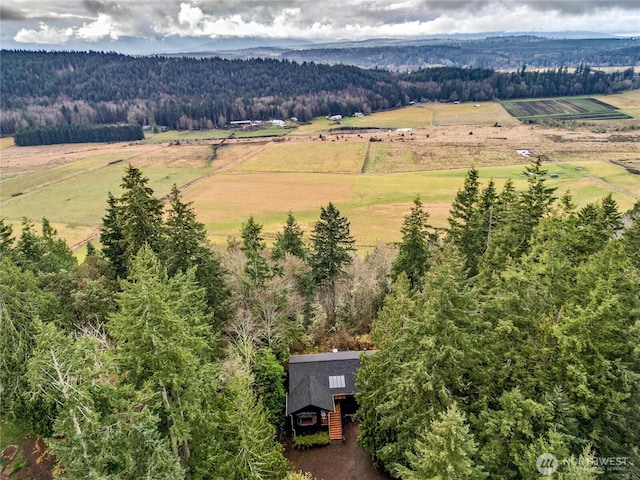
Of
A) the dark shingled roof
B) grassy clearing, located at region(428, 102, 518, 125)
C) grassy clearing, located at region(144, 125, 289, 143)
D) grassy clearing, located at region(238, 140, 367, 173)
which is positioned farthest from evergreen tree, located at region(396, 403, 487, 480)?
grassy clearing, located at region(428, 102, 518, 125)

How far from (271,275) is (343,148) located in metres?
87.8

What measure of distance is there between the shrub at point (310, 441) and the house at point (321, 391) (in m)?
0.41

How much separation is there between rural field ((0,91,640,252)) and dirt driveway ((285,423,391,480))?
31000 mm

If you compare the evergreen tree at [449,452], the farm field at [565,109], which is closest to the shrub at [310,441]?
the evergreen tree at [449,452]

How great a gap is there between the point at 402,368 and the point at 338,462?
33.2 feet

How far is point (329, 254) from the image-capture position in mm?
34500

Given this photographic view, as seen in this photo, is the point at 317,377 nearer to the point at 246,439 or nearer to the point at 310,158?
the point at 246,439

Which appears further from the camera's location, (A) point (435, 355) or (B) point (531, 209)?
(B) point (531, 209)

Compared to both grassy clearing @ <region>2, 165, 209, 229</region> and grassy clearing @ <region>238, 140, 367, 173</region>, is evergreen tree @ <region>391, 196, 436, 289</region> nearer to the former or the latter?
grassy clearing @ <region>2, 165, 209, 229</region>

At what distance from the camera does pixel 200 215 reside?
68.4 m

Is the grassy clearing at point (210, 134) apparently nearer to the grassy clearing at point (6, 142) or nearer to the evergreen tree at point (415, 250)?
the grassy clearing at point (6, 142)

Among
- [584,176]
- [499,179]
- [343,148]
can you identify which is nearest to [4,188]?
[343,148]

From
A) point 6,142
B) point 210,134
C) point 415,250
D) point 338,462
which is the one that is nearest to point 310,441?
point 338,462

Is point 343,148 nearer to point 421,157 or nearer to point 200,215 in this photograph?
point 421,157
